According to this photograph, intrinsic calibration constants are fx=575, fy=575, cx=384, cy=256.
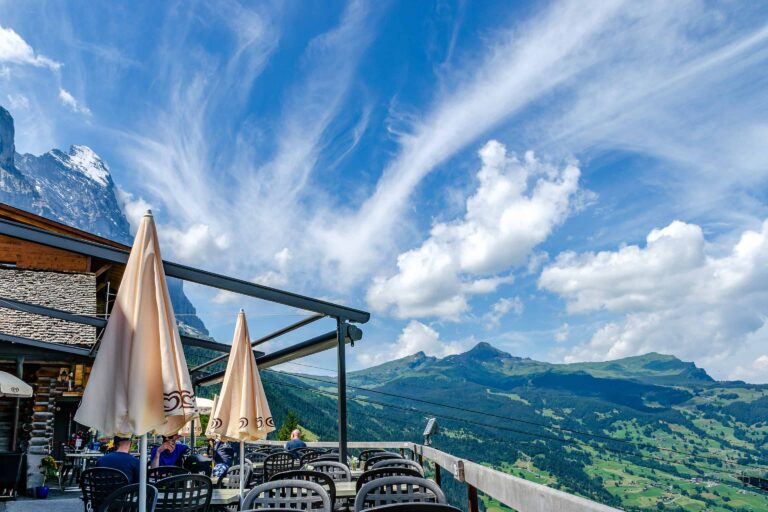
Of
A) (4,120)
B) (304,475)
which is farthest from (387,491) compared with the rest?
(4,120)

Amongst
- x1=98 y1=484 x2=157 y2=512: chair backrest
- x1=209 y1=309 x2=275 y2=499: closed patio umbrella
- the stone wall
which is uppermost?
the stone wall

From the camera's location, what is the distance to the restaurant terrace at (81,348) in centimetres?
433

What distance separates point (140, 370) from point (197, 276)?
2.36m

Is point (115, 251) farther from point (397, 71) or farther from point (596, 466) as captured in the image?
point (596, 466)

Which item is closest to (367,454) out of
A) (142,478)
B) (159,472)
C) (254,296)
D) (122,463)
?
(254,296)

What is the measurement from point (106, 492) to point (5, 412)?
8438 millimetres

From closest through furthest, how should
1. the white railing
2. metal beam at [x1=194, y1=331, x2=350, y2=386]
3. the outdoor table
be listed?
the white railing < the outdoor table < metal beam at [x1=194, y1=331, x2=350, y2=386]

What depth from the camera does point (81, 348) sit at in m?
9.31

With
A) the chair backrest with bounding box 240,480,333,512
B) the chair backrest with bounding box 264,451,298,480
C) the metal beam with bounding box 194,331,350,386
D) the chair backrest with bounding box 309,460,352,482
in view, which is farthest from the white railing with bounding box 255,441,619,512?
the chair backrest with bounding box 264,451,298,480

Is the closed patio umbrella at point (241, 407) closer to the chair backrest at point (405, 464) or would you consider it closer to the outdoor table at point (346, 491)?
the outdoor table at point (346, 491)

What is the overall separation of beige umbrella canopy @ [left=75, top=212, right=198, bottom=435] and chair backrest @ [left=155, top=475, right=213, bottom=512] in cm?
103

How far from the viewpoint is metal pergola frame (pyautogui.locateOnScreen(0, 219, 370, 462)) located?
4.74 meters

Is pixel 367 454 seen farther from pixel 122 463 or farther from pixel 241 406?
pixel 122 463

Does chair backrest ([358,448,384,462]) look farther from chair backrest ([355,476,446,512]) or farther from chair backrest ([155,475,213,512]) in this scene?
chair backrest ([355,476,446,512])
